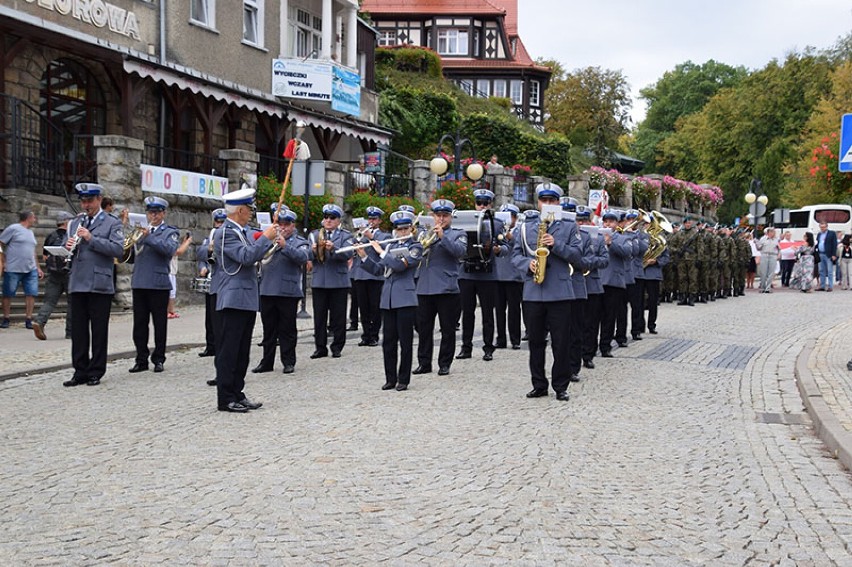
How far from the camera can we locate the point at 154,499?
6.13 metres

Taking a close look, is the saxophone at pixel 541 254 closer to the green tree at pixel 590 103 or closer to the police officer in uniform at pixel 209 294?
the police officer in uniform at pixel 209 294

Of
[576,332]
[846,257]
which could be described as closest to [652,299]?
[576,332]

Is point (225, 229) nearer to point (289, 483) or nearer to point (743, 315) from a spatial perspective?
point (289, 483)

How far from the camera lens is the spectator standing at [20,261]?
15164 mm

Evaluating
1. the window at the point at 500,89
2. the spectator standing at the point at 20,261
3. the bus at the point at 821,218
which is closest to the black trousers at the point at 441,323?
the spectator standing at the point at 20,261

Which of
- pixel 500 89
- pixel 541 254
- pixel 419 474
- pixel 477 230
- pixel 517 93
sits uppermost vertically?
pixel 500 89

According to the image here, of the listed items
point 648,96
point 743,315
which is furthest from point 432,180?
point 648,96

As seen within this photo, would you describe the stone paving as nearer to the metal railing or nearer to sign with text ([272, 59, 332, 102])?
the metal railing

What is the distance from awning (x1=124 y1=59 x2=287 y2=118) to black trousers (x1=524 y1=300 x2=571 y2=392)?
1367 centimetres

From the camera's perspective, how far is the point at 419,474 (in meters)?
6.77

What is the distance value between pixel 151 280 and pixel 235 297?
2879 mm

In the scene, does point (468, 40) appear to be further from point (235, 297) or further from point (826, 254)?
point (235, 297)

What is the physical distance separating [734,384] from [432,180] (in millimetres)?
18680

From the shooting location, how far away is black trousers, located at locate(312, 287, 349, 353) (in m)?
13.5
